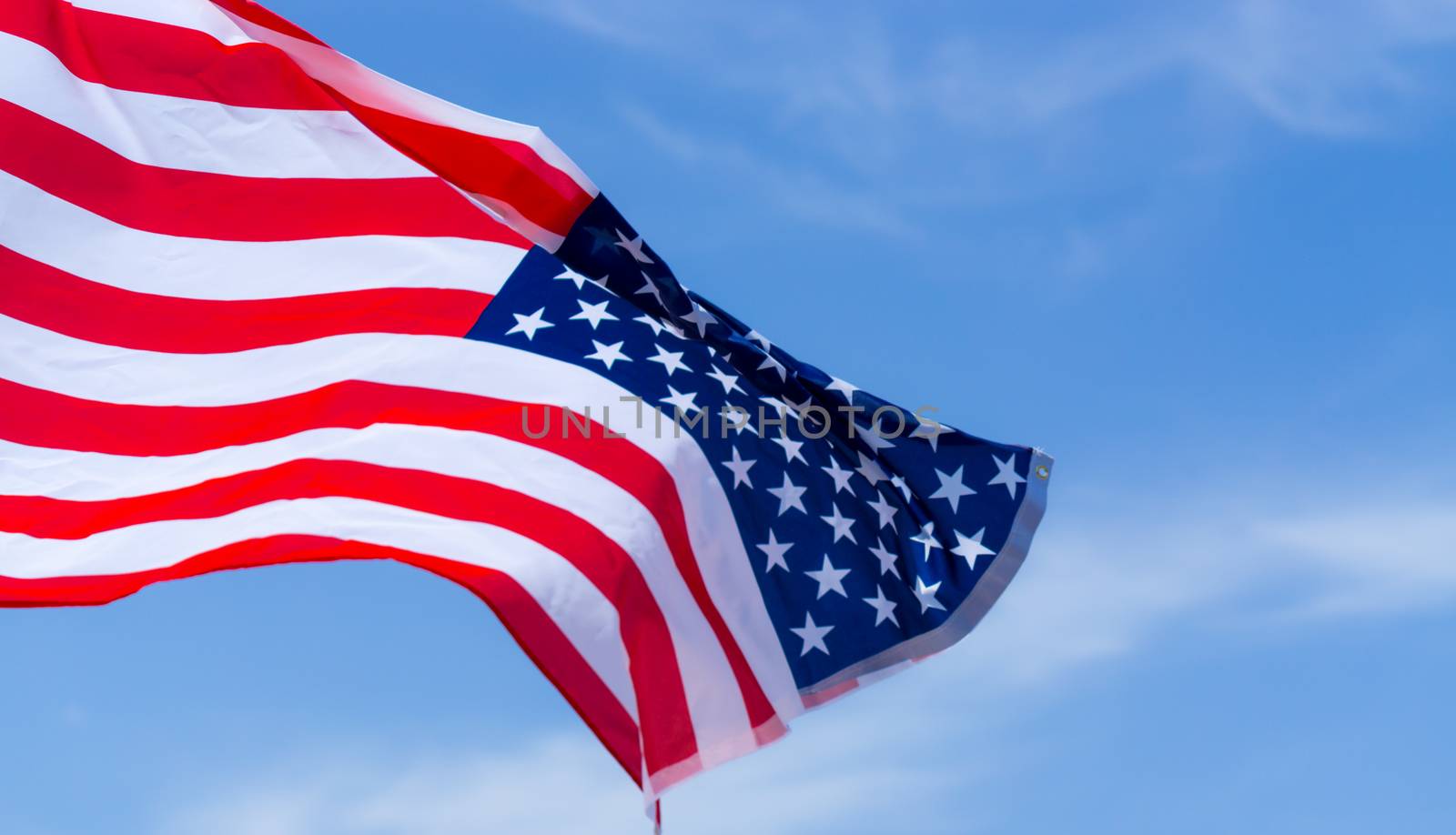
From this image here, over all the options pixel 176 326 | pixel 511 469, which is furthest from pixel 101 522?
pixel 511 469

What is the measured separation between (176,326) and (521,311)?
90.6 inches

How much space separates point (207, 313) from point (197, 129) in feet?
5.10

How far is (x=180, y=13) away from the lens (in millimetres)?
13828

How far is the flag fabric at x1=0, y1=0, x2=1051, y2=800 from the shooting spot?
11.3 metres

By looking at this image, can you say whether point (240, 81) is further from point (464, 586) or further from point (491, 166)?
point (464, 586)

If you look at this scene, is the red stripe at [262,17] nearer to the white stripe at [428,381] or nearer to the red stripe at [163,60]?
the red stripe at [163,60]

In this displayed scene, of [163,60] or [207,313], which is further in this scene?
[163,60]

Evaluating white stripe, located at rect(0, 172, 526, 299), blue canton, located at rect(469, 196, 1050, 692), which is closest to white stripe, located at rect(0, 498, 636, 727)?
blue canton, located at rect(469, 196, 1050, 692)

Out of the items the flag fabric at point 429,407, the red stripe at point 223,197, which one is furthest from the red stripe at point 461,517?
the red stripe at point 223,197

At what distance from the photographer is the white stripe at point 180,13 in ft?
45.1

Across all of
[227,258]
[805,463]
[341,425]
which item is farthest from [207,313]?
[805,463]

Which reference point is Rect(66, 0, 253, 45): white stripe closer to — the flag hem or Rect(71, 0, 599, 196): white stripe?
Rect(71, 0, 599, 196): white stripe

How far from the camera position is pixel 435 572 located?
1081 cm

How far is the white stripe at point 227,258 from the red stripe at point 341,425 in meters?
0.97
